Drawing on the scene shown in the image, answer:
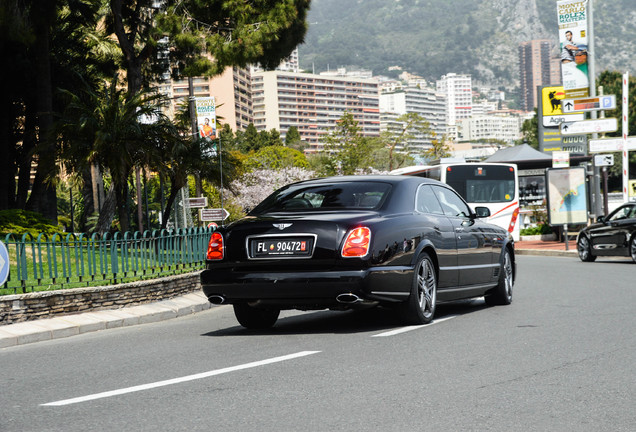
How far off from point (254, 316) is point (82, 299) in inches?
134

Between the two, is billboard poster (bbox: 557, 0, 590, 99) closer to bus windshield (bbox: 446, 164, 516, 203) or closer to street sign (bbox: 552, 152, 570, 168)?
bus windshield (bbox: 446, 164, 516, 203)

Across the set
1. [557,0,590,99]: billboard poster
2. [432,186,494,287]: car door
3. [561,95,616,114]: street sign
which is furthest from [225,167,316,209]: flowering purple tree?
[432,186,494,287]: car door

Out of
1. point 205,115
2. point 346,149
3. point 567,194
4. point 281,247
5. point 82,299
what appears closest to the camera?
point 281,247

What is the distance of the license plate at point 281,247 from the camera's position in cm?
833

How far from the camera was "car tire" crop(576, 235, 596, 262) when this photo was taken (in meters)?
23.2

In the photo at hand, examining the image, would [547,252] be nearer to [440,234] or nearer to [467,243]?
[467,243]

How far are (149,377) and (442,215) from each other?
14.8 ft

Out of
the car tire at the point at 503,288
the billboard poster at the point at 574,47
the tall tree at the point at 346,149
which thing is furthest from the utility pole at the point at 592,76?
the tall tree at the point at 346,149

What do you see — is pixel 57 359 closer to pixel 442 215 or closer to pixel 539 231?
pixel 442 215

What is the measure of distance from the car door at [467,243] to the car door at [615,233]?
38.5 ft

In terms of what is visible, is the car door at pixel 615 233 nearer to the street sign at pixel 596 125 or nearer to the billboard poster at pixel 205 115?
the street sign at pixel 596 125

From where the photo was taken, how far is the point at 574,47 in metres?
32.4

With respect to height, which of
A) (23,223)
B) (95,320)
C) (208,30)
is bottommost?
(95,320)

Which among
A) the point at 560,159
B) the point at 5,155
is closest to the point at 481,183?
the point at 560,159
